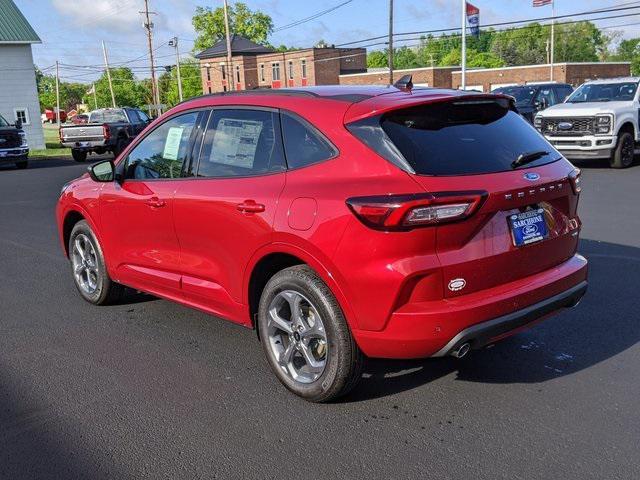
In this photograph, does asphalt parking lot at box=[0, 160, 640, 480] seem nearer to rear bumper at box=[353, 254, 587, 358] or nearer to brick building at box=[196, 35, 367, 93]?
rear bumper at box=[353, 254, 587, 358]

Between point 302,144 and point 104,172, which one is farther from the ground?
point 302,144

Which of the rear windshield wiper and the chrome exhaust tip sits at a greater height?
the rear windshield wiper

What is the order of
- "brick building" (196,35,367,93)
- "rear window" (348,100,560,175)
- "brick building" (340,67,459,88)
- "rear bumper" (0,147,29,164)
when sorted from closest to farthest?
"rear window" (348,100,560,175), "rear bumper" (0,147,29,164), "brick building" (340,67,459,88), "brick building" (196,35,367,93)

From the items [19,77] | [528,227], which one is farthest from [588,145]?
[19,77]

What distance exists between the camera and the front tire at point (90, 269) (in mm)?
5797

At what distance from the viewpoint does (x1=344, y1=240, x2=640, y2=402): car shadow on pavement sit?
13.7 feet

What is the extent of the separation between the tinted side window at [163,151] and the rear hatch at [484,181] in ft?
5.31

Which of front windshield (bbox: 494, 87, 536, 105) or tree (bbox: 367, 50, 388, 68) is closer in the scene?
front windshield (bbox: 494, 87, 536, 105)

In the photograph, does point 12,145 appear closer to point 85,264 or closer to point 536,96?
point 536,96

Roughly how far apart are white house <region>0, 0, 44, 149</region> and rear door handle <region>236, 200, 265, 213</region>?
3657cm

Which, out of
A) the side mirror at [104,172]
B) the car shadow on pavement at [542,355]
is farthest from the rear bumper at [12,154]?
the car shadow on pavement at [542,355]

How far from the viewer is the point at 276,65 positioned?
8506cm

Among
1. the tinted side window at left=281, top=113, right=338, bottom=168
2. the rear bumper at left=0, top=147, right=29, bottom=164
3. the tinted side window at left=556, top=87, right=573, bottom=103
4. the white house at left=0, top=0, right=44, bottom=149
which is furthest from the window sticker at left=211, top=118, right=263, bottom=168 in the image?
the white house at left=0, top=0, right=44, bottom=149

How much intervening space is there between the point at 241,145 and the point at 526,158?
5.85 ft
